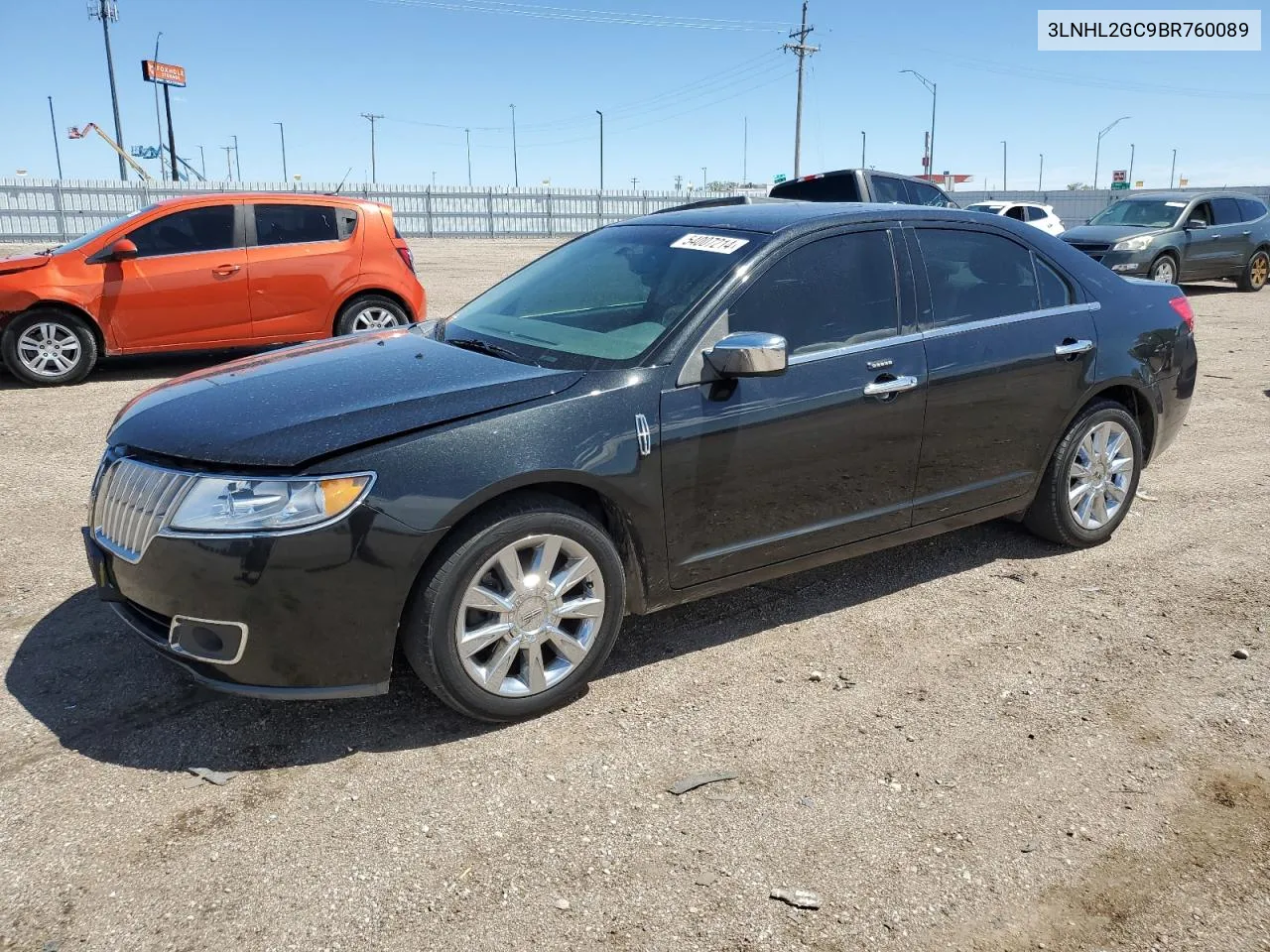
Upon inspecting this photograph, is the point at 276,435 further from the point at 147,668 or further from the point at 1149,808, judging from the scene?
the point at 1149,808

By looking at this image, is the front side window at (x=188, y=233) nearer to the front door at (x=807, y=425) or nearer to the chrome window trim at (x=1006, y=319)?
the front door at (x=807, y=425)

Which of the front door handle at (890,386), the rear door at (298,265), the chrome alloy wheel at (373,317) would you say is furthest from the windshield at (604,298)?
the chrome alloy wheel at (373,317)

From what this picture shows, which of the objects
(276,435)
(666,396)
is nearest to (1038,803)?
(666,396)

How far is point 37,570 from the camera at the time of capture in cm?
477

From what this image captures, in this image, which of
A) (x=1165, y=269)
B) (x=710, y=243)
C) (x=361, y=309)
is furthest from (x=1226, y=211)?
(x=710, y=243)

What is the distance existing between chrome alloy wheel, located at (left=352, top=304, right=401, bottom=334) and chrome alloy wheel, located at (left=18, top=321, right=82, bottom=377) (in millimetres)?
2450

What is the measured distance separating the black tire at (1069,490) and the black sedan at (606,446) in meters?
0.02

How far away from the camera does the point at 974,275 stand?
4555 millimetres

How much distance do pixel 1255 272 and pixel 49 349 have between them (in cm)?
1905

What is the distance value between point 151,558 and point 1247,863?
3208 mm

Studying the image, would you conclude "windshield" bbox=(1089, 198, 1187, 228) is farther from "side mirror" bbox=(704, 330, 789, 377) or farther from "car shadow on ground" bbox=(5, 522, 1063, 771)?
"side mirror" bbox=(704, 330, 789, 377)

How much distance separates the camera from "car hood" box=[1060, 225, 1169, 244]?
16609 millimetres

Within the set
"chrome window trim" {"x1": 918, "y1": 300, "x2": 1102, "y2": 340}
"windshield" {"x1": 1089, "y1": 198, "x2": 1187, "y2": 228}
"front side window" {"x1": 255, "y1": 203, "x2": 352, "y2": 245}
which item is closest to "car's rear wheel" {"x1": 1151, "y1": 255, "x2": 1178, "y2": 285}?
"windshield" {"x1": 1089, "y1": 198, "x2": 1187, "y2": 228}

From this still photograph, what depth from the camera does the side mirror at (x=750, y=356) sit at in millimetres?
3518
